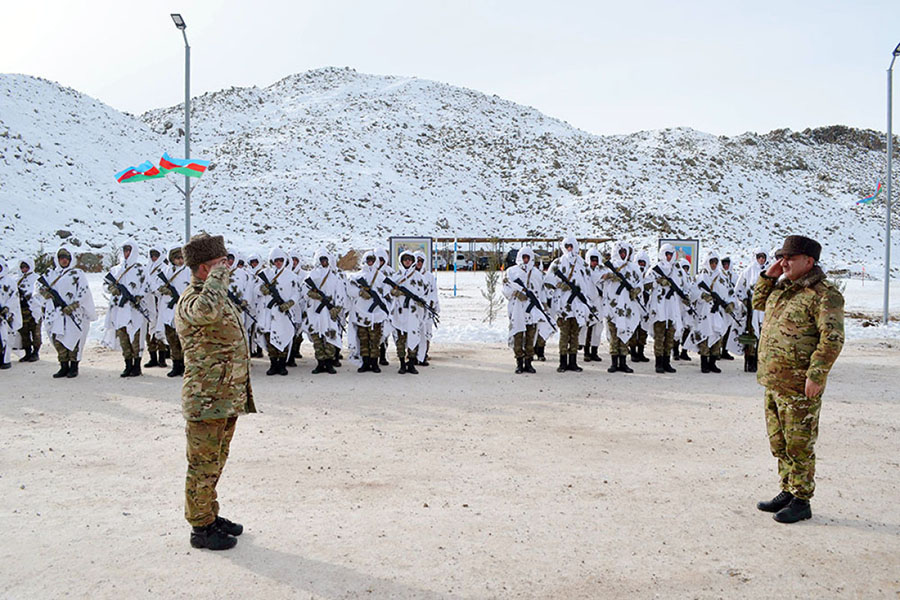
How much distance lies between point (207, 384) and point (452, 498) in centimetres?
212

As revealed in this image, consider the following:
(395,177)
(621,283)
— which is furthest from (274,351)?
(395,177)

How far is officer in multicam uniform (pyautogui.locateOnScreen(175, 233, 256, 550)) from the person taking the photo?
4254 mm

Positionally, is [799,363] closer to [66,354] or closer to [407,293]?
[407,293]

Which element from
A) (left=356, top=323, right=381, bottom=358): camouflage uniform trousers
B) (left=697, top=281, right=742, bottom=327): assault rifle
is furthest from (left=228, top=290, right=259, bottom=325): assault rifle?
(left=697, top=281, right=742, bottom=327): assault rifle

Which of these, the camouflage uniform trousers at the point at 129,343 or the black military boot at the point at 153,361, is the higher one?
the camouflage uniform trousers at the point at 129,343

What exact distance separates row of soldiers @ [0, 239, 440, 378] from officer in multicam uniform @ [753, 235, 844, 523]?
6.97m

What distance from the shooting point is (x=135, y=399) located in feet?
29.5

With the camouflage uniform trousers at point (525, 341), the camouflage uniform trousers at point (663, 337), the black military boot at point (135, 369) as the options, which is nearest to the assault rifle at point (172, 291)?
the black military boot at point (135, 369)

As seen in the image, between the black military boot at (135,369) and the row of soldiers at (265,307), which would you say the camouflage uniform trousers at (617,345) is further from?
the black military boot at (135,369)

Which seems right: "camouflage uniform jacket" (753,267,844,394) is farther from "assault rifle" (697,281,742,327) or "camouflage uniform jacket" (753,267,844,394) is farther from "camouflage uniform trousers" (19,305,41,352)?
"camouflage uniform trousers" (19,305,41,352)

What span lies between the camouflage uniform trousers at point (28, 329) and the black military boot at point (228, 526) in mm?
9795

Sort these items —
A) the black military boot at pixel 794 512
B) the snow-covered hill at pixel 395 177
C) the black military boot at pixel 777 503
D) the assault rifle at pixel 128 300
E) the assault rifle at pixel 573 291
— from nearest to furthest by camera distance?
the black military boot at pixel 794 512 < the black military boot at pixel 777 503 < the assault rifle at pixel 128 300 < the assault rifle at pixel 573 291 < the snow-covered hill at pixel 395 177

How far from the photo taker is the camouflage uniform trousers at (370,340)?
11312 millimetres

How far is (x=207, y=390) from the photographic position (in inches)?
167
